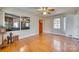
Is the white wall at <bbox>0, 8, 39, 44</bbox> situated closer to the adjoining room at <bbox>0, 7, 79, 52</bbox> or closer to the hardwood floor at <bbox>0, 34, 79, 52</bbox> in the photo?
the adjoining room at <bbox>0, 7, 79, 52</bbox>

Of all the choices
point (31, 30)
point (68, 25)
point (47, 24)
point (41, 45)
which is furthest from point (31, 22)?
point (68, 25)

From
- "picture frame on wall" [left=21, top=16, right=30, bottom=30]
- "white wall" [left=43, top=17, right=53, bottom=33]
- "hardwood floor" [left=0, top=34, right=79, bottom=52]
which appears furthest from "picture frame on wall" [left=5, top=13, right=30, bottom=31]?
"white wall" [left=43, top=17, right=53, bottom=33]

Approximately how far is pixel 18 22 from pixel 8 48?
778mm

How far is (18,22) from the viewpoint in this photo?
119 inches

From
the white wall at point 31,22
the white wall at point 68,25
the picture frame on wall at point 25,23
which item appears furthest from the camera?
the white wall at point 68,25

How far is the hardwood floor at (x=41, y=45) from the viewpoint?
9.49 feet

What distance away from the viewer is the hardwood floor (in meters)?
2.89

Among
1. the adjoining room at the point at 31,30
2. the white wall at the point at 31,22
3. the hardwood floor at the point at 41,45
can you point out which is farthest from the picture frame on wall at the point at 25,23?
the hardwood floor at the point at 41,45

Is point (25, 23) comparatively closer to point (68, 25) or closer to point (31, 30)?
→ point (31, 30)

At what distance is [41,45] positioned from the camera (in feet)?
10.1

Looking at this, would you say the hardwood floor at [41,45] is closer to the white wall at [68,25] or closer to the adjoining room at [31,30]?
the adjoining room at [31,30]

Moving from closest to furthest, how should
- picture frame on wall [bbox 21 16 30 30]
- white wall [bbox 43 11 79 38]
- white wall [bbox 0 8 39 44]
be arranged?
white wall [bbox 0 8 39 44] < picture frame on wall [bbox 21 16 30 30] < white wall [bbox 43 11 79 38]
